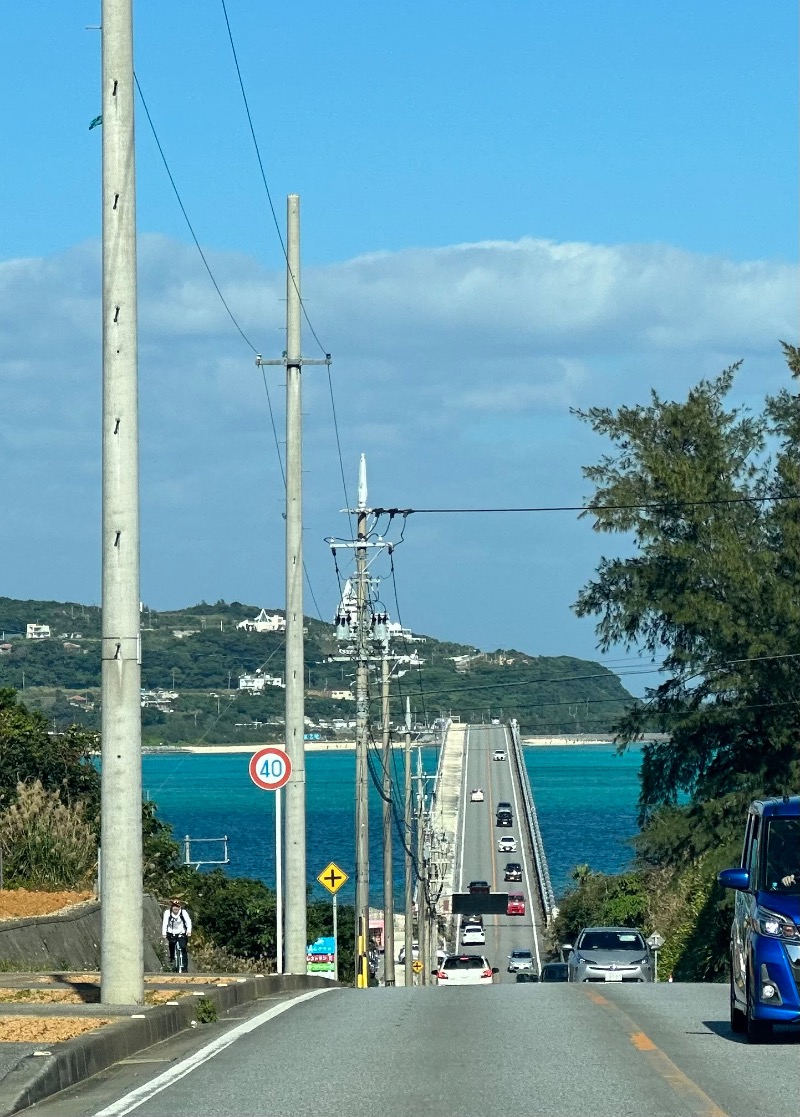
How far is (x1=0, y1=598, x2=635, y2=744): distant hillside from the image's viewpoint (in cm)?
7294

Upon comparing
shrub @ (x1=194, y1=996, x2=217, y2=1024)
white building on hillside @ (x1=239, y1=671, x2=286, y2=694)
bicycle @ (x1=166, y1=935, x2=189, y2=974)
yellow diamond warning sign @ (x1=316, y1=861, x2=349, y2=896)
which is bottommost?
bicycle @ (x1=166, y1=935, x2=189, y2=974)

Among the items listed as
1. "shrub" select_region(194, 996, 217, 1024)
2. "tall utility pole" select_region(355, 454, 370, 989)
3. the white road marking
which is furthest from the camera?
"tall utility pole" select_region(355, 454, 370, 989)

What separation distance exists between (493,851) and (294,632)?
92074 millimetres

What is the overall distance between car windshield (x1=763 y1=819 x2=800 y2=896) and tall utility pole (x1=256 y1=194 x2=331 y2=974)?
12022mm

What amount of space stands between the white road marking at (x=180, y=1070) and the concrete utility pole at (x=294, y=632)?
29.0 ft

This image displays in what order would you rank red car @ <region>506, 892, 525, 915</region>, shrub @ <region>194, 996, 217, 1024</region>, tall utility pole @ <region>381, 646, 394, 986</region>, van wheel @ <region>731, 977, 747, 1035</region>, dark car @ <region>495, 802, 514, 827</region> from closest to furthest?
van wheel @ <region>731, 977, 747, 1035</region>, shrub @ <region>194, 996, 217, 1024</region>, tall utility pole @ <region>381, 646, 394, 986</region>, red car @ <region>506, 892, 525, 915</region>, dark car @ <region>495, 802, 514, 827</region>

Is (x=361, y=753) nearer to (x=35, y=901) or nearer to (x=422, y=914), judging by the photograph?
(x=35, y=901)

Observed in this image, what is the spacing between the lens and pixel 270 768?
23.0 metres

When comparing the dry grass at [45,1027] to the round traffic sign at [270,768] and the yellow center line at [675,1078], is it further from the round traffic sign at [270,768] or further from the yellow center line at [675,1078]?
the round traffic sign at [270,768]

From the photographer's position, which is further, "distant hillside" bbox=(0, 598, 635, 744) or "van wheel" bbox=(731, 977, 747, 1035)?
"distant hillside" bbox=(0, 598, 635, 744)

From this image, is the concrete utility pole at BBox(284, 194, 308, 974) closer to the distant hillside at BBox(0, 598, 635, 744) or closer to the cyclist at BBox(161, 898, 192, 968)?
the cyclist at BBox(161, 898, 192, 968)

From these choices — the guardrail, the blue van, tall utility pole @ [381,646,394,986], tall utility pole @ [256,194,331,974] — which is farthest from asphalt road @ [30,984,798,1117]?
the guardrail

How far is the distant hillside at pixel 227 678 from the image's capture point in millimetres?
72938

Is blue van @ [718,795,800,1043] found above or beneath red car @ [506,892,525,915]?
above
